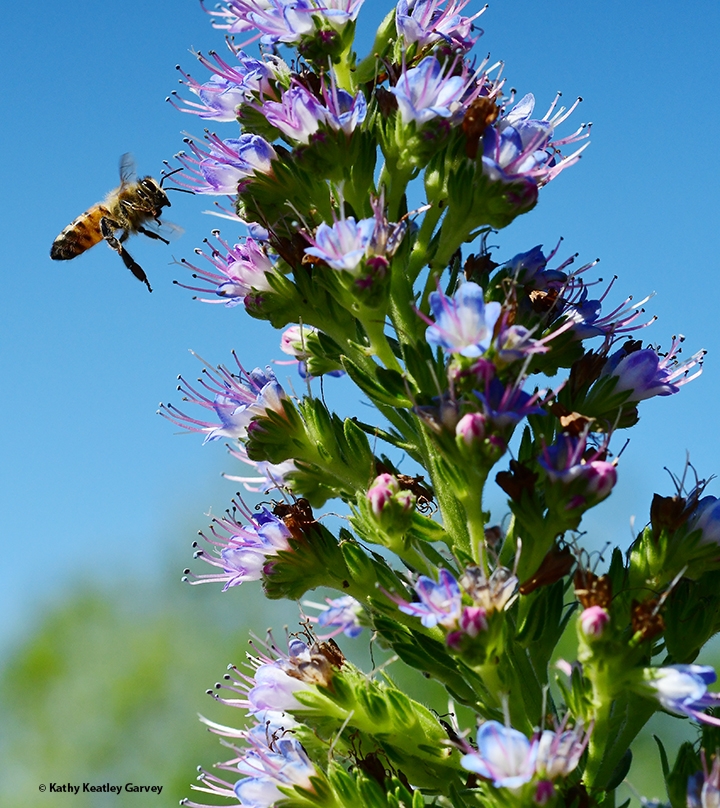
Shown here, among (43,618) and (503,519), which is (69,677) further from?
(503,519)

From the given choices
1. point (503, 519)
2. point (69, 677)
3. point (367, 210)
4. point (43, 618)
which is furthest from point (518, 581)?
point (43, 618)

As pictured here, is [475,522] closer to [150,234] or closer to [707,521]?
[707,521]

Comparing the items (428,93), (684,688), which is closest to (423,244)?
(428,93)

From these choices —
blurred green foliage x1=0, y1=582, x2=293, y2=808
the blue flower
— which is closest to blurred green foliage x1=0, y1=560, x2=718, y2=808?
blurred green foliage x1=0, y1=582, x2=293, y2=808

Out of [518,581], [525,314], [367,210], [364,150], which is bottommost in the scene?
[518,581]

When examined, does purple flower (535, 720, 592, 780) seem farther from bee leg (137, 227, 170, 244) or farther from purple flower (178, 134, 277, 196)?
bee leg (137, 227, 170, 244)
